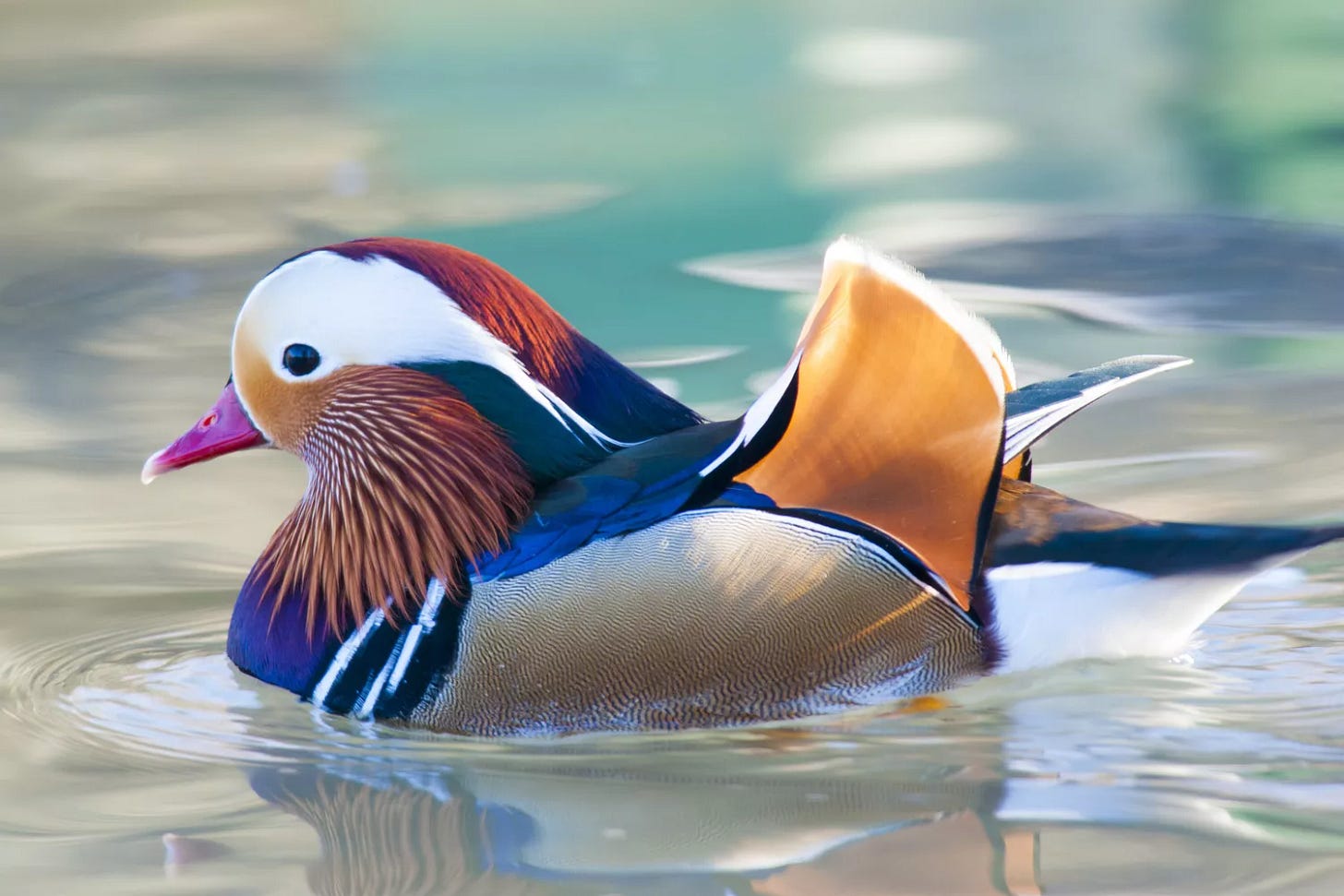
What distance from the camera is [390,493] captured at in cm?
326

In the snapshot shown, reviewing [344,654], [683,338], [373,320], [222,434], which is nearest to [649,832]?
[344,654]

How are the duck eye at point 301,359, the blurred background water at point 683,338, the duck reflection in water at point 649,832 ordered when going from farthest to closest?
the duck eye at point 301,359, the blurred background water at point 683,338, the duck reflection in water at point 649,832

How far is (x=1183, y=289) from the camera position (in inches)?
258

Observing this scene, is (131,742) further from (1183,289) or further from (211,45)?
(211,45)

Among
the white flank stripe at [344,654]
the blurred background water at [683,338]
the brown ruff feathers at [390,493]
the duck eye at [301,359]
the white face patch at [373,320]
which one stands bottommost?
the blurred background water at [683,338]

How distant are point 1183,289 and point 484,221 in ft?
8.57

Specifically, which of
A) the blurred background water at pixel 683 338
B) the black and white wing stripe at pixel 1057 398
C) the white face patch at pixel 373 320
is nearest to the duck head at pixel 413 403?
the white face patch at pixel 373 320

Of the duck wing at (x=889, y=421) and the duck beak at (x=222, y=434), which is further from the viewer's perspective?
the duck beak at (x=222, y=434)

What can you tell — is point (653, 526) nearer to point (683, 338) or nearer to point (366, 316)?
point (366, 316)

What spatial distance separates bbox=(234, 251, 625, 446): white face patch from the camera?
3148mm

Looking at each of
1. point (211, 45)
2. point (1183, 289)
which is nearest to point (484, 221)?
point (1183, 289)

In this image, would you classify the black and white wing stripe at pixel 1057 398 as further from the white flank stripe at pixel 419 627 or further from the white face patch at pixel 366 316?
the white flank stripe at pixel 419 627

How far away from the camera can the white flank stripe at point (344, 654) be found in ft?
10.5

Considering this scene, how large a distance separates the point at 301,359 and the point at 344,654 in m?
0.48
